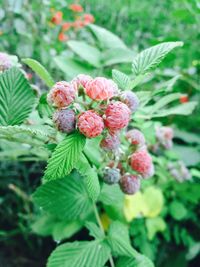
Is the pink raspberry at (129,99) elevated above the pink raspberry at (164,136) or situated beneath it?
elevated above

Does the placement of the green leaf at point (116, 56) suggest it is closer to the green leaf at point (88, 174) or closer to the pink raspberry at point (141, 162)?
the pink raspberry at point (141, 162)

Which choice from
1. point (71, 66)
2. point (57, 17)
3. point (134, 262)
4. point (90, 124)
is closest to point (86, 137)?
point (90, 124)

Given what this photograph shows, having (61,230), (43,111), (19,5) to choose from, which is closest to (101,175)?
(43,111)

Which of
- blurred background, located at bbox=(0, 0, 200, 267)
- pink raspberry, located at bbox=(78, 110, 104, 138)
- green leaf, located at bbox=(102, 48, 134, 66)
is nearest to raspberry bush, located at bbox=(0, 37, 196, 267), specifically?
pink raspberry, located at bbox=(78, 110, 104, 138)

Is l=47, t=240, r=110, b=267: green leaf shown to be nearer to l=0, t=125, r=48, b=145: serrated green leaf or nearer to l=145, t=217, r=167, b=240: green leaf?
l=0, t=125, r=48, b=145: serrated green leaf

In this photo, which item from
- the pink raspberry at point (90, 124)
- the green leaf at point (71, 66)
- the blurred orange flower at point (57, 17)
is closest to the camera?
the pink raspberry at point (90, 124)

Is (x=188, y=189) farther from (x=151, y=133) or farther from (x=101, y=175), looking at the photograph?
(x=101, y=175)

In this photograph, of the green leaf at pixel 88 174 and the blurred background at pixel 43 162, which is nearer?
the green leaf at pixel 88 174

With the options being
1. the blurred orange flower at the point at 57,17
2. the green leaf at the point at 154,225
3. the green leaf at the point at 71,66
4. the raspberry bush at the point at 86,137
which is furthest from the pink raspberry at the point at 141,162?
the blurred orange flower at the point at 57,17
